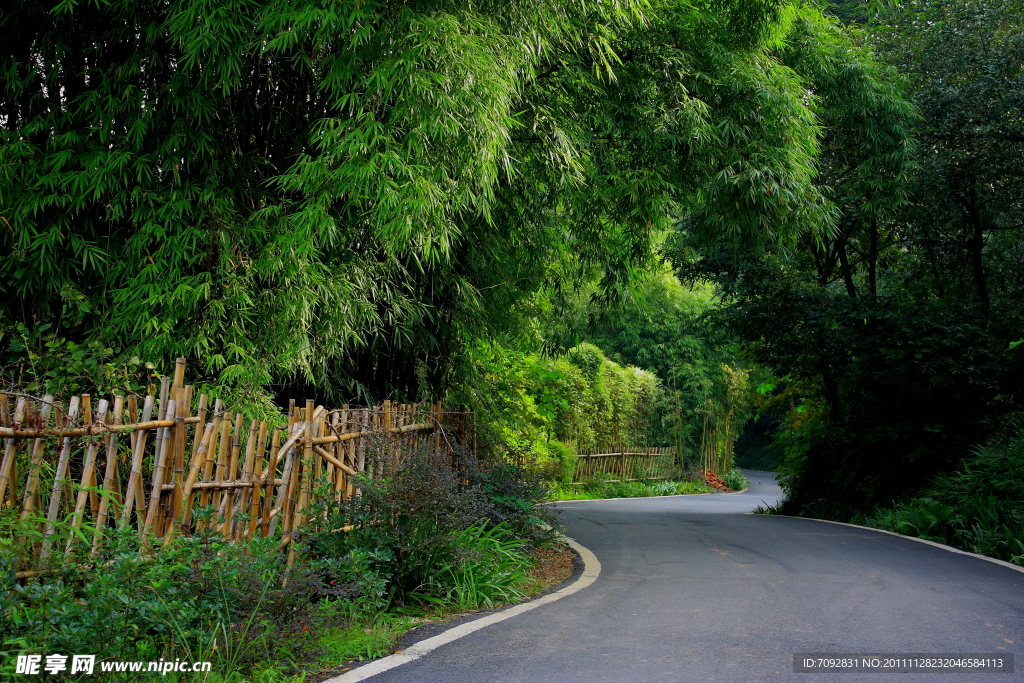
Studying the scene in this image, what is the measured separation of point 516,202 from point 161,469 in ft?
17.1

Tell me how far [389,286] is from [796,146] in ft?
14.2

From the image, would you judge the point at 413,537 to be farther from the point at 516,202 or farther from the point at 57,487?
the point at 516,202

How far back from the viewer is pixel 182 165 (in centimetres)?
627

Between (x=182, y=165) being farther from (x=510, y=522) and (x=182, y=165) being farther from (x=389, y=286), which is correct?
(x=510, y=522)

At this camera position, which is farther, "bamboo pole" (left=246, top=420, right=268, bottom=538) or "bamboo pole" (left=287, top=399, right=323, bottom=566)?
"bamboo pole" (left=287, top=399, right=323, bottom=566)

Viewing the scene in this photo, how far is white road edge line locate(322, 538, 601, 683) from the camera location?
4.27 metres

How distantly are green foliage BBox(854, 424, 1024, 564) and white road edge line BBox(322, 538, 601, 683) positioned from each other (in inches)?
181

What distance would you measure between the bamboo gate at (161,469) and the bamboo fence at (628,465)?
18.9 meters

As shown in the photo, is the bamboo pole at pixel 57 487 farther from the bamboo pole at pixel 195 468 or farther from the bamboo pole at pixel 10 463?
the bamboo pole at pixel 195 468

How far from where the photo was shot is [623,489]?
2495 centimetres

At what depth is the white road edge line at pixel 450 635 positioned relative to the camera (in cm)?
427

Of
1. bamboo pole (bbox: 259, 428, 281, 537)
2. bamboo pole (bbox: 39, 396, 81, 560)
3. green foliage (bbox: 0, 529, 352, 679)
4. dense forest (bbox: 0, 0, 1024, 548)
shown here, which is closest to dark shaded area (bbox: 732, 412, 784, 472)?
dense forest (bbox: 0, 0, 1024, 548)

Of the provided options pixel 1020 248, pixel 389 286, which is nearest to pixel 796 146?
pixel 389 286

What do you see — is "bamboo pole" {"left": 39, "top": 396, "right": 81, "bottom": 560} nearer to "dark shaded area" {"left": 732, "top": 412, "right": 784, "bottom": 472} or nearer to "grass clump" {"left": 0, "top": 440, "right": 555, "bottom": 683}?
"grass clump" {"left": 0, "top": 440, "right": 555, "bottom": 683}
